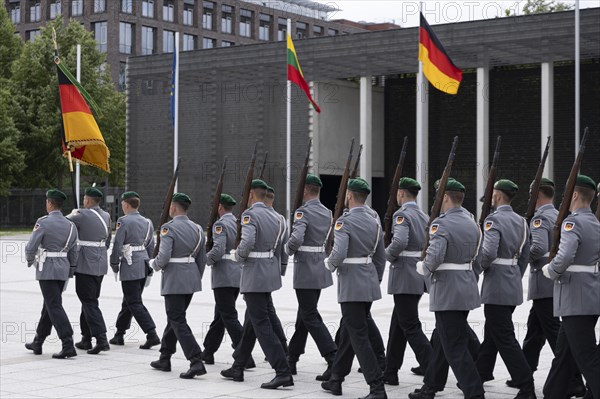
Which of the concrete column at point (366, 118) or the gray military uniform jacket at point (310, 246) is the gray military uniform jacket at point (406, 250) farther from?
the concrete column at point (366, 118)

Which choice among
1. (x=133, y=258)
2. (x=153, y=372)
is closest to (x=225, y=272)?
(x=153, y=372)

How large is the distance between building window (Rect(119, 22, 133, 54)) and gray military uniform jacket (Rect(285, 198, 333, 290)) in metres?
58.7

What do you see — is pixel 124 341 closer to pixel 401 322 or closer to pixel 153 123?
pixel 401 322

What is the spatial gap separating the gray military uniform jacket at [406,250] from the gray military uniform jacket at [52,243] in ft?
12.7

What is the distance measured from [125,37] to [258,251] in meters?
59.3

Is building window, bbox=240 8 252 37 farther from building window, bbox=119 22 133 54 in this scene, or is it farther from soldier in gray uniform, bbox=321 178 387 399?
soldier in gray uniform, bbox=321 178 387 399

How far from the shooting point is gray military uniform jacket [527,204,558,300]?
359 inches

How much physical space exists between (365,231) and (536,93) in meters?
30.9

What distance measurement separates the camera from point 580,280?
780cm

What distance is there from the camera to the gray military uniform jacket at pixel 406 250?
930 cm

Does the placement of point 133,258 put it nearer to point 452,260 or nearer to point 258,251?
point 258,251

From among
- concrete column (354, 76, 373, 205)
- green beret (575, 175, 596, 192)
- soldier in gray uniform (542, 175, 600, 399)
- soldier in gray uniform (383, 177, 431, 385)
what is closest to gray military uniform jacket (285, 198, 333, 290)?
soldier in gray uniform (383, 177, 431, 385)

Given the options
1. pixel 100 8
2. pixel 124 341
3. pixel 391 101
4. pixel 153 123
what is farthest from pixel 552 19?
pixel 100 8

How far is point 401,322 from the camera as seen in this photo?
30.4 feet
